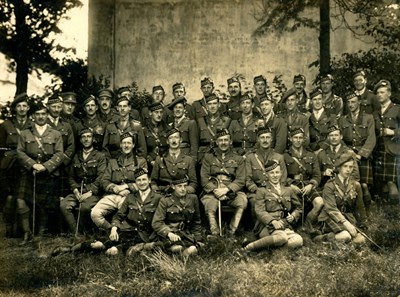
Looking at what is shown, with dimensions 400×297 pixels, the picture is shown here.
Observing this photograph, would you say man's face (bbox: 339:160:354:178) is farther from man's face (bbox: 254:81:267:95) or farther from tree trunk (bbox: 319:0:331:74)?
tree trunk (bbox: 319:0:331:74)

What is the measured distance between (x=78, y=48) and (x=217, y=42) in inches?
93.6

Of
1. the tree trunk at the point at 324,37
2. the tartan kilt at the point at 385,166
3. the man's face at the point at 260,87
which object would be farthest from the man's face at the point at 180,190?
the tree trunk at the point at 324,37

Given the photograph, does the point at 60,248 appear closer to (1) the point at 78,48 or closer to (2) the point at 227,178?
(2) the point at 227,178

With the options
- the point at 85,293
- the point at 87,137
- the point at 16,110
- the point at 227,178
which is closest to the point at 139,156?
the point at 87,137

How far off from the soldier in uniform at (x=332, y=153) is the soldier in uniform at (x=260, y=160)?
0.54m

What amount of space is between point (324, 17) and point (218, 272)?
17.5 ft

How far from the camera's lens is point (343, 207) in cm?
682

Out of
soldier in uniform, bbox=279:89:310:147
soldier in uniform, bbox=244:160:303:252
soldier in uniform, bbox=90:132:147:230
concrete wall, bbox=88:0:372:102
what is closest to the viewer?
soldier in uniform, bbox=244:160:303:252

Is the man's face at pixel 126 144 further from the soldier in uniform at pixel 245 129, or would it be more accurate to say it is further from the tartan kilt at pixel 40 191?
the soldier in uniform at pixel 245 129

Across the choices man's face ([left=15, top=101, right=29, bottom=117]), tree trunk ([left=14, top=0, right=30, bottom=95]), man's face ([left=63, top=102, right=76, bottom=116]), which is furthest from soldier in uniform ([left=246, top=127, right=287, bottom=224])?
tree trunk ([left=14, top=0, right=30, bottom=95])

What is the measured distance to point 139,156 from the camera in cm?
784

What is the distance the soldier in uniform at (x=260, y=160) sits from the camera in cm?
731

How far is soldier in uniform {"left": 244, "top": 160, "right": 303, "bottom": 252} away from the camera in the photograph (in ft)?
21.3

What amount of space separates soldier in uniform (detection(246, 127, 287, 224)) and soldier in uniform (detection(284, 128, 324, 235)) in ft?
0.70
